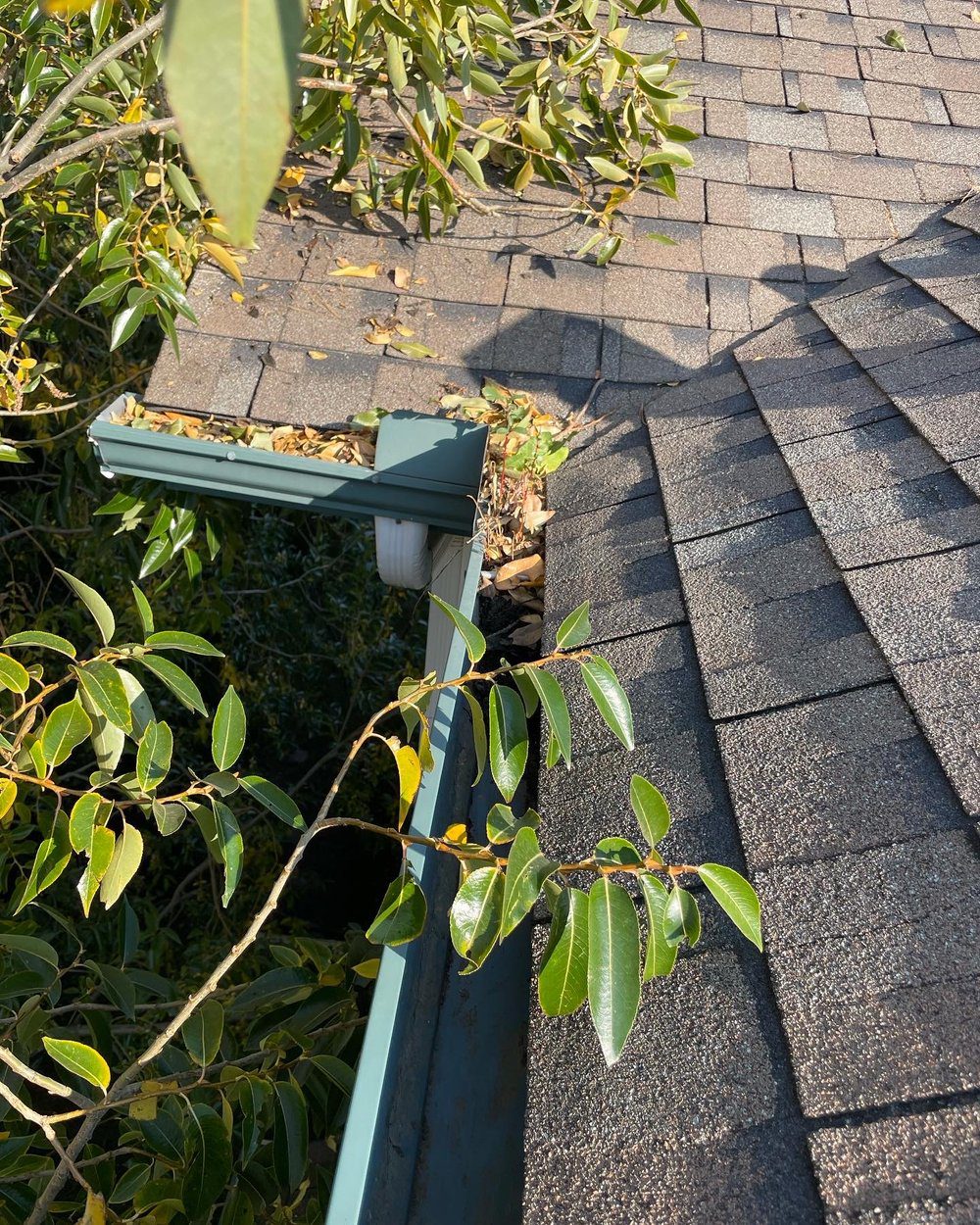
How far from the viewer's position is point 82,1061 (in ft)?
4.72

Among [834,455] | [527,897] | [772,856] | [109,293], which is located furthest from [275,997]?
[109,293]

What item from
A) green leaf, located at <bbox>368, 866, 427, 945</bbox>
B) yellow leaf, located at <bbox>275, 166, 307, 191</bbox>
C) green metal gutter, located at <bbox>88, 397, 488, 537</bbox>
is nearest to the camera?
green leaf, located at <bbox>368, 866, 427, 945</bbox>

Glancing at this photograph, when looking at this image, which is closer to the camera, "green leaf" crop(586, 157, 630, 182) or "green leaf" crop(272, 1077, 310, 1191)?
"green leaf" crop(272, 1077, 310, 1191)

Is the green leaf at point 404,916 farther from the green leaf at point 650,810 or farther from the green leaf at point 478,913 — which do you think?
the green leaf at point 650,810

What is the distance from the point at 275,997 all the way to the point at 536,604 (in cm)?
103

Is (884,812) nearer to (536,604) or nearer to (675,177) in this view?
(536,604)

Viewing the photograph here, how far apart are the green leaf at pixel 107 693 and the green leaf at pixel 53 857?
22 centimetres

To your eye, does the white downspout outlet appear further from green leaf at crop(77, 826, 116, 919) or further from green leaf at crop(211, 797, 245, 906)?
green leaf at crop(77, 826, 116, 919)

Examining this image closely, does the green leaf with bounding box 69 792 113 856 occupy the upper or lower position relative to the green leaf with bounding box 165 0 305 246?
lower

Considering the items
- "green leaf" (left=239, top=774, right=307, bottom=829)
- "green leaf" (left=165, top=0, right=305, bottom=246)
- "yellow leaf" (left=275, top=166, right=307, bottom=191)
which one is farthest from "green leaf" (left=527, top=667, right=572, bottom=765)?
"yellow leaf" (left=275, top=166, right=307, bottom=191)

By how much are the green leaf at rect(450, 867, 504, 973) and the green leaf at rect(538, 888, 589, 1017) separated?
8 cm

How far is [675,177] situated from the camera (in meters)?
3.47

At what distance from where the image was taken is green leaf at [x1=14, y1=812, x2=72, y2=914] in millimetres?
1604

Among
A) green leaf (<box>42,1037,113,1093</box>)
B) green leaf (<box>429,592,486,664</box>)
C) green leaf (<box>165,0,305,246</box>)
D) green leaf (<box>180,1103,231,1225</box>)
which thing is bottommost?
green leaf (<box>180,1103,231,1225</box>)
